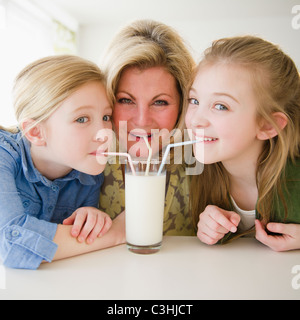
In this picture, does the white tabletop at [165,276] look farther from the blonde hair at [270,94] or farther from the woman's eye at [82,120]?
the woman's eye at [82,120]

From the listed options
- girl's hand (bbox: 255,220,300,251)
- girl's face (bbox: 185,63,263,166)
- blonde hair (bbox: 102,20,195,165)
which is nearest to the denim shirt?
blonde hair (bbox: 102,20,195,165)

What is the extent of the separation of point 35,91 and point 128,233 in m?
0.55

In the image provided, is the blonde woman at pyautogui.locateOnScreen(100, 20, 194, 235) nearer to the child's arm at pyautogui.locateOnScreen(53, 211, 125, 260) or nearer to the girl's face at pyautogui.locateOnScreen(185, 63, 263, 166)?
the girl's face at pyautogui.locateOnScreen(185, 63, 263, 166)

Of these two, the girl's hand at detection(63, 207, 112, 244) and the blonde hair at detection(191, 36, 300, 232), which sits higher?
the blonde hair at detection(191, 36, 300, 232)

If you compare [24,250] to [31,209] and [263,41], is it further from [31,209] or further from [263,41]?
[263,41]

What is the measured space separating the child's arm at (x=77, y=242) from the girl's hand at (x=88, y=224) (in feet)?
0.04

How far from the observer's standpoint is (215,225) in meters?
1.02

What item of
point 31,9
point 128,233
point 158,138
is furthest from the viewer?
point 31,9

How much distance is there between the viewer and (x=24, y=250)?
842 millimetres

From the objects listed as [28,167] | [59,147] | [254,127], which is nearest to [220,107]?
[254,127]

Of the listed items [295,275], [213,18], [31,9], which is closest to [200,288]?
[295,275]

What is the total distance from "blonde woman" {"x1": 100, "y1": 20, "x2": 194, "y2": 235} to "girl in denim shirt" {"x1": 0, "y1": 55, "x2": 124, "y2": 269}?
0.10 metres

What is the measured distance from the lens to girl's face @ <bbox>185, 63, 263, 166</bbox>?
1.06 meters

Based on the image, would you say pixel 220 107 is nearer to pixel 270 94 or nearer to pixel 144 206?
pixel 270 94
